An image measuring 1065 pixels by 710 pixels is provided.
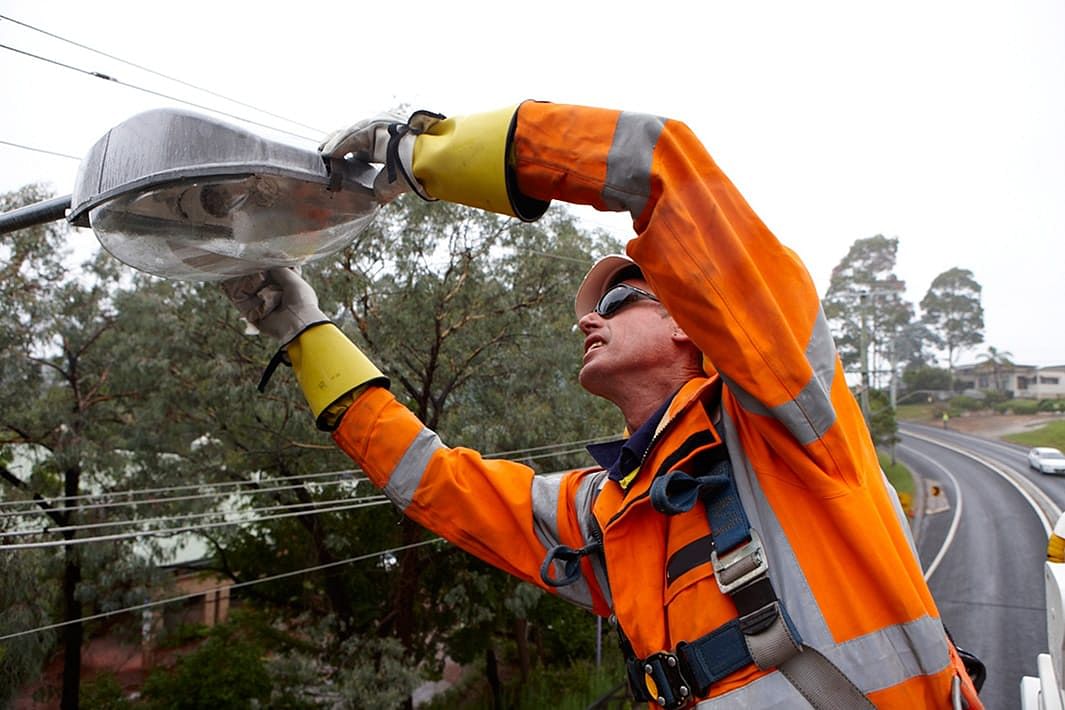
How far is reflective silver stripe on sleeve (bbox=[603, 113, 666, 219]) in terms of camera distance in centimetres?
120

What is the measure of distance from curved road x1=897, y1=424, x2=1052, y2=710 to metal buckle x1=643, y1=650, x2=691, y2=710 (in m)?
8.43

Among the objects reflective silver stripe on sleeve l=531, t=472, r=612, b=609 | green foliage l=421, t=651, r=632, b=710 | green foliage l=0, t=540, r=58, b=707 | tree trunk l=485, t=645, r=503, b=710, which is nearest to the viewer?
reflective silver stripe on sleeve l=531, t=472, r=612, b=609

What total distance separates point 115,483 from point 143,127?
27.1ft

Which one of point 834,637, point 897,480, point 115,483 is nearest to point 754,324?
point 834,637

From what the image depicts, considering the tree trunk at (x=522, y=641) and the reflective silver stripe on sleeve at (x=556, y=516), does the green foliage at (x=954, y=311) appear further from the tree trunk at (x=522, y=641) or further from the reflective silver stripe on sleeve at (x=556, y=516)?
the reflective silver stripe on sleeve at (x=556, y=516)

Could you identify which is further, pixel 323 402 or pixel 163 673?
pixel 163 673

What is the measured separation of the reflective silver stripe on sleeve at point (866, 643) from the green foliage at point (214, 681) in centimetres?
984

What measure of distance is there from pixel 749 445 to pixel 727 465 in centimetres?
6

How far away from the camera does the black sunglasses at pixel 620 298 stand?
1909 millimetres

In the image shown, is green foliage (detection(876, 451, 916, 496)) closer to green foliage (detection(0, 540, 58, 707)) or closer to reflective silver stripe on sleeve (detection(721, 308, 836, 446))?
reflective silver stripe on sleeve (detection(721, 308, 836, 446))

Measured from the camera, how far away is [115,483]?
8.46 m

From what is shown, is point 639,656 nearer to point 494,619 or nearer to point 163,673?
point 494,619

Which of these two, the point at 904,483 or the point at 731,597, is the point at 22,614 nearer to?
the point at 731,597

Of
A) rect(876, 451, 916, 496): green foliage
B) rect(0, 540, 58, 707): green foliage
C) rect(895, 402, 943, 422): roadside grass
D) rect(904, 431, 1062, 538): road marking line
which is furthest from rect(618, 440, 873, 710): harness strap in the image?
rect(895, 402, 943, 422): roadside grass
